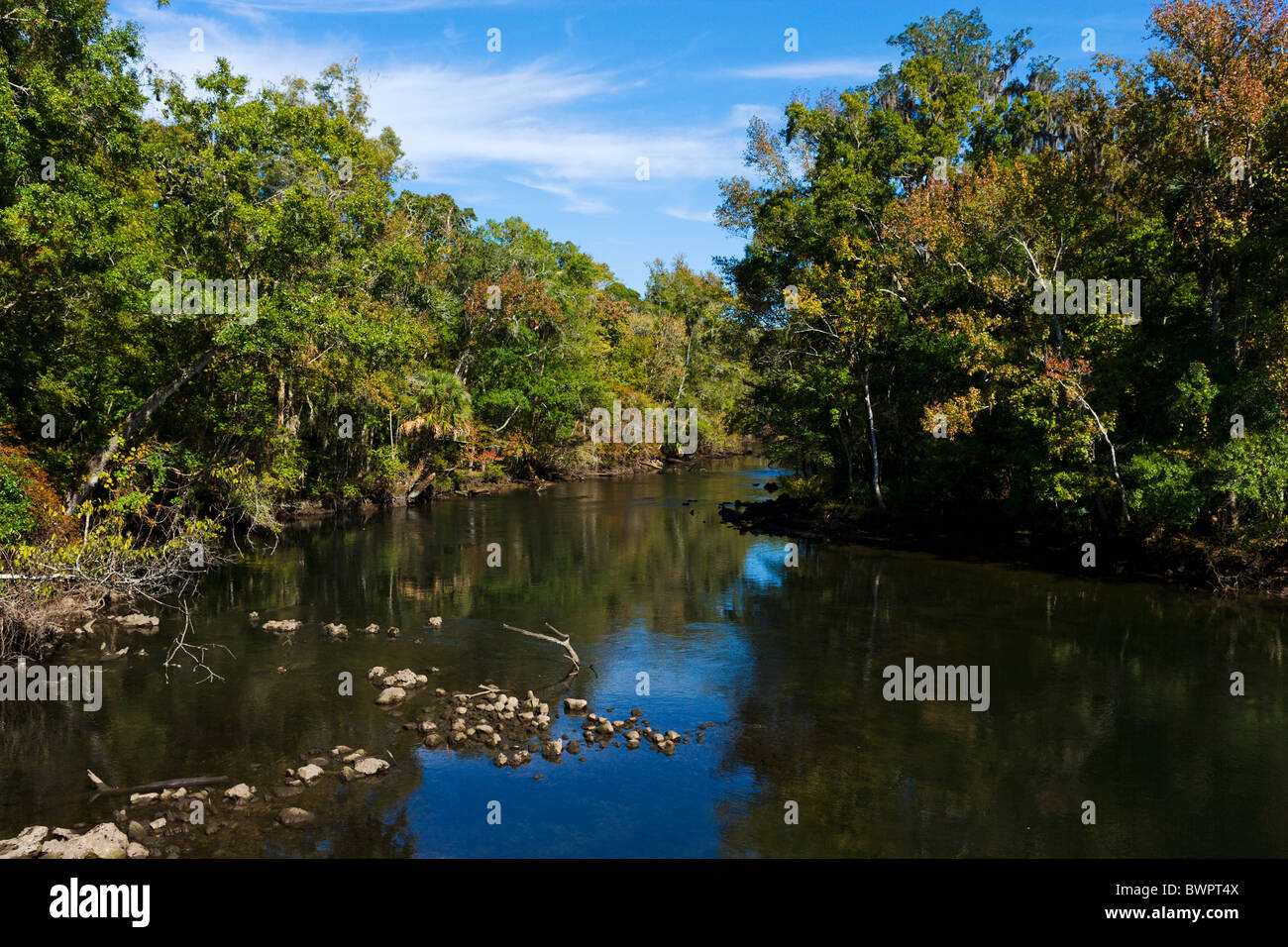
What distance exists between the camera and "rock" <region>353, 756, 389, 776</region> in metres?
12.2

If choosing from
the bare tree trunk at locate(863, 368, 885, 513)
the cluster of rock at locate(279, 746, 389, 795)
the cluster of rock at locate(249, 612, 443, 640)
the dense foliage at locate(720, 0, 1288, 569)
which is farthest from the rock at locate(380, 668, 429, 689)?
the bare tree trunk at locate(863, 368, 885, 513)

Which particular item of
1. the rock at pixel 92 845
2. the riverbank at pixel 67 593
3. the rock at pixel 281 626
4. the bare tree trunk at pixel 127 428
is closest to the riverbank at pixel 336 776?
the rock at pixel 92 845

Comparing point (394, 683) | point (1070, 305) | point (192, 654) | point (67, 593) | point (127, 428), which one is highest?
point (1070, 305)

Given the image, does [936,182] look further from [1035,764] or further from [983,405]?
[1035,764]

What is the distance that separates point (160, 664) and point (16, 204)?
415 inches

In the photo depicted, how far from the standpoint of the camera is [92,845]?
32.0ft

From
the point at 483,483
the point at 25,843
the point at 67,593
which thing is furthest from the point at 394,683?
the point at 483,483

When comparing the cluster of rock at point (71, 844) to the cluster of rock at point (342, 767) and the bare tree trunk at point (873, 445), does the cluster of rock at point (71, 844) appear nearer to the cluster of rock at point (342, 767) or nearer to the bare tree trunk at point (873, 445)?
the cluster of rock at point (342, 767)

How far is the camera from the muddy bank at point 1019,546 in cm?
2234

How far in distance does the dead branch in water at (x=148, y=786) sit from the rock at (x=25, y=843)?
4.11 ft

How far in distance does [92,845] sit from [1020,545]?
27583mm

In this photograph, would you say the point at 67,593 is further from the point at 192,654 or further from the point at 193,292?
the point at 193,292

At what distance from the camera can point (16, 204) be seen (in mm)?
18125
